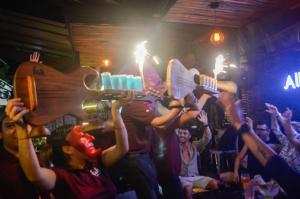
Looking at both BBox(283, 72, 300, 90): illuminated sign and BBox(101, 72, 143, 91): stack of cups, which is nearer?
BBox(101, 72, 143, 91): stack of cups

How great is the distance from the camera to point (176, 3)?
6004 mm

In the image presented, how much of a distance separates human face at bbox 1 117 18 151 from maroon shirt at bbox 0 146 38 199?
0.20 metres

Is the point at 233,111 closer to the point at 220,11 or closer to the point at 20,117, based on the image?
the point at 20,117

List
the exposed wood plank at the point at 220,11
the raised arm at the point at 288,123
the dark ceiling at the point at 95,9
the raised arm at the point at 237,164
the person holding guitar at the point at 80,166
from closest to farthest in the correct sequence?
the person holding guitar at the point at 80,166 < the raised arm at the point at 288,123 < the exposed wood plank at the point at 220,11 < the dark ceiling at the point at 95,9 < the raised arm at the point at 237,164

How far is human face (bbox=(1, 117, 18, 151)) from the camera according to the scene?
3068 mm

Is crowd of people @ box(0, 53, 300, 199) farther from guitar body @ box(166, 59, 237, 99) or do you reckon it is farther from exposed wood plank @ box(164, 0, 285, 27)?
exposed wood plank @ box(164, 0, 285, 27)

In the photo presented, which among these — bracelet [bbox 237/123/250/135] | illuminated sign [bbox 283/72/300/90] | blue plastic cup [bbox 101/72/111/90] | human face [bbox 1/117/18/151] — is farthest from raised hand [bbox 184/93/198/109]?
illuminated sign [bbox 283/72/300/90]

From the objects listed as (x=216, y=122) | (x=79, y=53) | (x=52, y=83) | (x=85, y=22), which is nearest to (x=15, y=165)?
(x=52, y=83)

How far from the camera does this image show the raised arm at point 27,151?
2.31m

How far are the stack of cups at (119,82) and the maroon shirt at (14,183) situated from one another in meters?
1.35

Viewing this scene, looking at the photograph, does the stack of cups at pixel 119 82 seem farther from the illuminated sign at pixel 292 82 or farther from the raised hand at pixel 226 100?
the illuminated sign at pixel 292 82

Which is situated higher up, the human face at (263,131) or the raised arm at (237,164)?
the human face at (263,131)

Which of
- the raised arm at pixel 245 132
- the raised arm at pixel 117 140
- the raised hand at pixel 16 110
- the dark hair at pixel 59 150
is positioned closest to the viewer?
the raised hand at pixel 16 110

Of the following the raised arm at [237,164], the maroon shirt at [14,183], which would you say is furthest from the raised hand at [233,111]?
the raised arm at [237,164]
